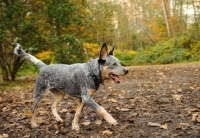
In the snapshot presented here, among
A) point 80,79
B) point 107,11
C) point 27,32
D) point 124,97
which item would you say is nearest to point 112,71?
point 80,79

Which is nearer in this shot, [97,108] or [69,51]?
[97,108]

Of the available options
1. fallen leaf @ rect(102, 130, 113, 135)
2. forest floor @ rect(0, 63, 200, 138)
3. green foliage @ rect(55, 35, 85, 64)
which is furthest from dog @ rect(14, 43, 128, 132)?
green foliage @ rect(55, 35, 85, 64)

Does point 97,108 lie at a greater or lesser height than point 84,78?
lesser

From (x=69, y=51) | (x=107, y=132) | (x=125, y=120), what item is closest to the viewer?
(x=107, y=132)

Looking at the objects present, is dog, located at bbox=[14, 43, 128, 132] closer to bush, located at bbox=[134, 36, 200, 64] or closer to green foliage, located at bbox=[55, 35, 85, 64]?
green foliage, located at bbox=[55, 35, 85, 64]

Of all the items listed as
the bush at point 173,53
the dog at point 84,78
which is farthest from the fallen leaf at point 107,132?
the bush at point 173,53

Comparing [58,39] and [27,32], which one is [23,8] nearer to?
[27,32]

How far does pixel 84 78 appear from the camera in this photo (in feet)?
15.7

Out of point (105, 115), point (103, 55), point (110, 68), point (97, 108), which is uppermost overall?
point (103, 55)

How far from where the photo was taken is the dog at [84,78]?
15.2 ft

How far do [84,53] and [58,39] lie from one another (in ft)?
6.37

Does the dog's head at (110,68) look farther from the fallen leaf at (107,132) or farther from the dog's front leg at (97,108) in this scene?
the fallen leaf at (107,132)

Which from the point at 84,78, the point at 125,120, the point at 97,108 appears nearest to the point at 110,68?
the point at 84,78

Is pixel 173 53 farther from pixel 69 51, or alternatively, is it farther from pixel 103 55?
pixel 103 55
